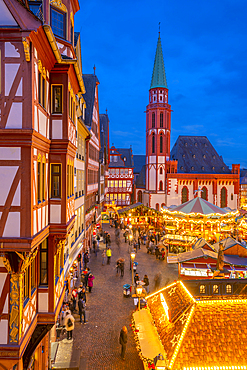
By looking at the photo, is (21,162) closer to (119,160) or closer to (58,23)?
(58,23)

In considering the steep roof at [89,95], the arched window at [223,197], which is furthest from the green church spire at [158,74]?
the steep roof at [89,95]

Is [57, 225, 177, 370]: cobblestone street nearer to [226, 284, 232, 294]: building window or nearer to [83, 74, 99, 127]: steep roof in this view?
[226, 284, 232, 294]: building window

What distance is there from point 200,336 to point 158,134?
48448 millimetres

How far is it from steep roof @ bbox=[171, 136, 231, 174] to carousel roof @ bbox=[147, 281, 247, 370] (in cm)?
4745

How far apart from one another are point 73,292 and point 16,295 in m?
10.2

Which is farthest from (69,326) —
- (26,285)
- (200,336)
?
(200,336)

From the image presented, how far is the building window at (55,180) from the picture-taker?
8148mm

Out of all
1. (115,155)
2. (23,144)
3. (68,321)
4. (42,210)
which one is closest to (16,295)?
(42,210)

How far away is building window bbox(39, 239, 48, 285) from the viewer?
815 cm

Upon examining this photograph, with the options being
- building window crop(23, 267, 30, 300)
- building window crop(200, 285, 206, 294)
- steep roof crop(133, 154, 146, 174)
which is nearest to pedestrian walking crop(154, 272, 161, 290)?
building window crop(200, 285, 206, 294)

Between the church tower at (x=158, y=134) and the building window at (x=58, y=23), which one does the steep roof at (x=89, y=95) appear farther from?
the church tower at (x=158, y=134)

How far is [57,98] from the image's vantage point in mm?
8359

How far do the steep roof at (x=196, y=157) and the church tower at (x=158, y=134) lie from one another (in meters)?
4.40

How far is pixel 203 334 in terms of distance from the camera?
7.19 metres
